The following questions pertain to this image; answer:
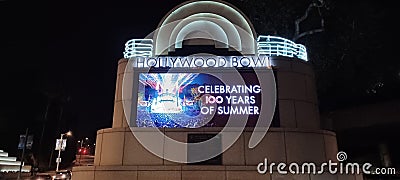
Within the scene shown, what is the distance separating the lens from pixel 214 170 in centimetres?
1004

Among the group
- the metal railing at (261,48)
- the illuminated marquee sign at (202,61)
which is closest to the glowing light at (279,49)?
the metal railing at (261,48)

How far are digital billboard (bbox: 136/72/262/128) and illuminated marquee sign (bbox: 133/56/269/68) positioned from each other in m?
0.40

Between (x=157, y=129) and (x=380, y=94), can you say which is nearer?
(x=157, y=129)

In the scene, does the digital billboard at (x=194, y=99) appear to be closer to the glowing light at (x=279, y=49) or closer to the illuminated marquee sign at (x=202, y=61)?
the illuminated marquee sign at (x=202, y=61)

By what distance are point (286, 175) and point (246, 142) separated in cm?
168

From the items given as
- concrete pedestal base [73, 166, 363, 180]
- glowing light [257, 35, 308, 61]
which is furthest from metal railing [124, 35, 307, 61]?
concrete pedestal base [73, 166, 363, 180]

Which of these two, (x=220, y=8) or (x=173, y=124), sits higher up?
(x=220, y=8)

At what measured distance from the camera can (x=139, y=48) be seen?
1282cm

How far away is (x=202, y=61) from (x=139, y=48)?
2.84 metres

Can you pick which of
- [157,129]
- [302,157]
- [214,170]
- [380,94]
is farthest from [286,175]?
[380,94]

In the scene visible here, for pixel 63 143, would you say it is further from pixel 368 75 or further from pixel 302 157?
pixel 368 75

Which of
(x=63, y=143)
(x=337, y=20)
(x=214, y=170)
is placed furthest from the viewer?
(x=63, y=143)

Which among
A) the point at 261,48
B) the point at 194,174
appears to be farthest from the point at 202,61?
the point at 194,174

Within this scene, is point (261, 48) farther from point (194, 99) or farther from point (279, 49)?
point (194, 99)
